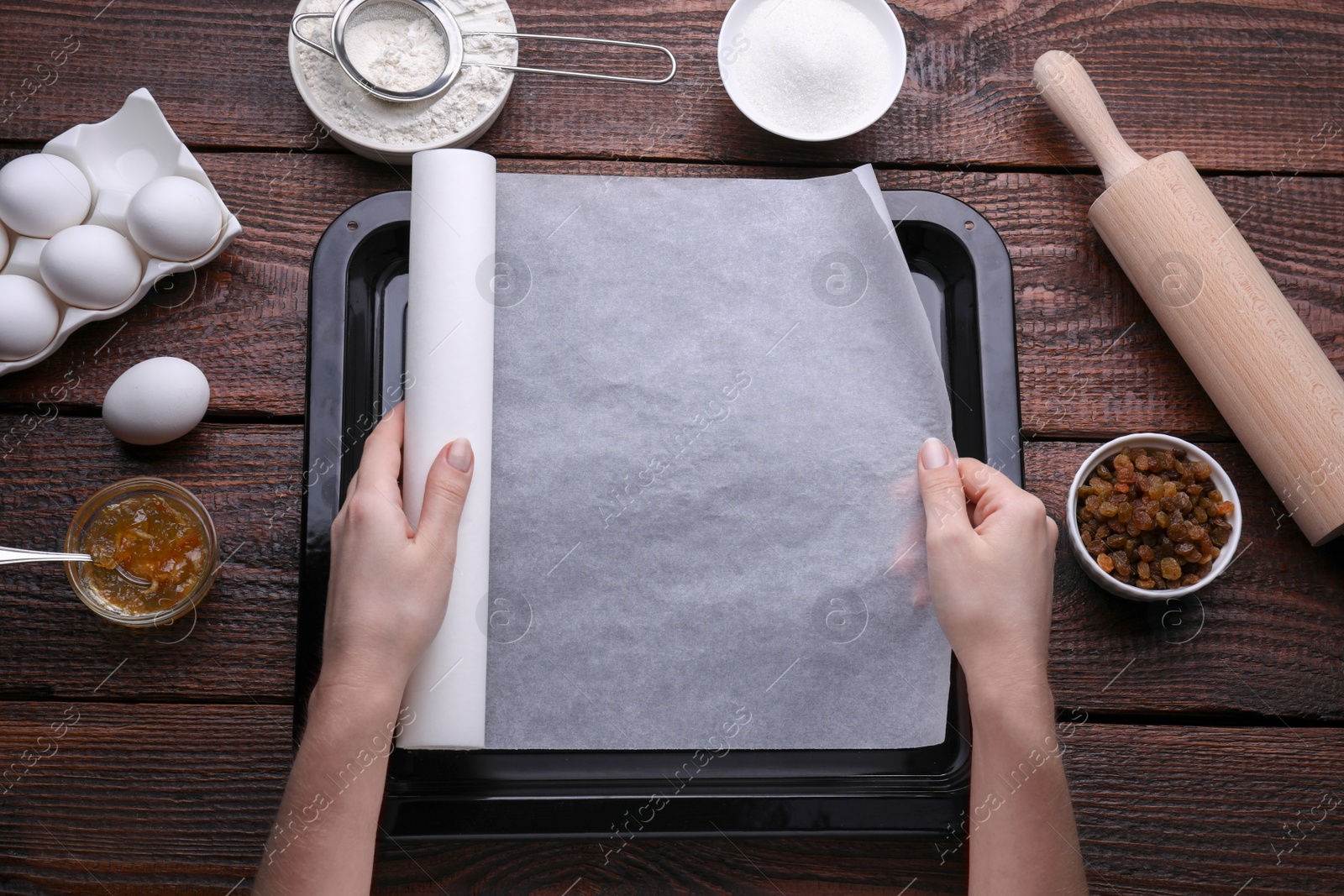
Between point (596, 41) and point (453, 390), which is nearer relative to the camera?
point (453, 390)

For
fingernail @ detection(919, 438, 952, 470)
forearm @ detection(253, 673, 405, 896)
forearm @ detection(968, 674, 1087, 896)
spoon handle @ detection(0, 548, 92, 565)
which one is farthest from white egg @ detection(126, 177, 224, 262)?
forearm @ detection(968, 674, 1087, 896)

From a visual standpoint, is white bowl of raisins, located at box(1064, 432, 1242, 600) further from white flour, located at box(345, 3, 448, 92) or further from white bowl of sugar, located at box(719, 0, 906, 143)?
white flour, located at box(345, 3, 448, 92)

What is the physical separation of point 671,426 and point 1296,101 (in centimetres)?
66

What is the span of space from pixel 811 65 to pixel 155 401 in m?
0.60

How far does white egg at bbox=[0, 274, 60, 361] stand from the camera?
66 centimetres

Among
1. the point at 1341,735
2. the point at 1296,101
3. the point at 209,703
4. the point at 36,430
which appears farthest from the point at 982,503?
the point at 36,430

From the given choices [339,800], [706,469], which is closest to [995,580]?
[706,469]

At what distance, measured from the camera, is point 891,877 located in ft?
2.32

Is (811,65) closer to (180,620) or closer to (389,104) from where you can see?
(389,104)

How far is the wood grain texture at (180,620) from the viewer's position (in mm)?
694

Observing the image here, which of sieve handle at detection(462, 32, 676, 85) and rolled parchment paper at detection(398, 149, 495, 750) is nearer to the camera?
rolled parchment paper at detection(398, 149, 495, 750)

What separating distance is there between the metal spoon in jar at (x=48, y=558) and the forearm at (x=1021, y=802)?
25.5 inches

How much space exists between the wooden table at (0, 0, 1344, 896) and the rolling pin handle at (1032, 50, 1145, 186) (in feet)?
0.12

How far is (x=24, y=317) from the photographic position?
0.66 m
